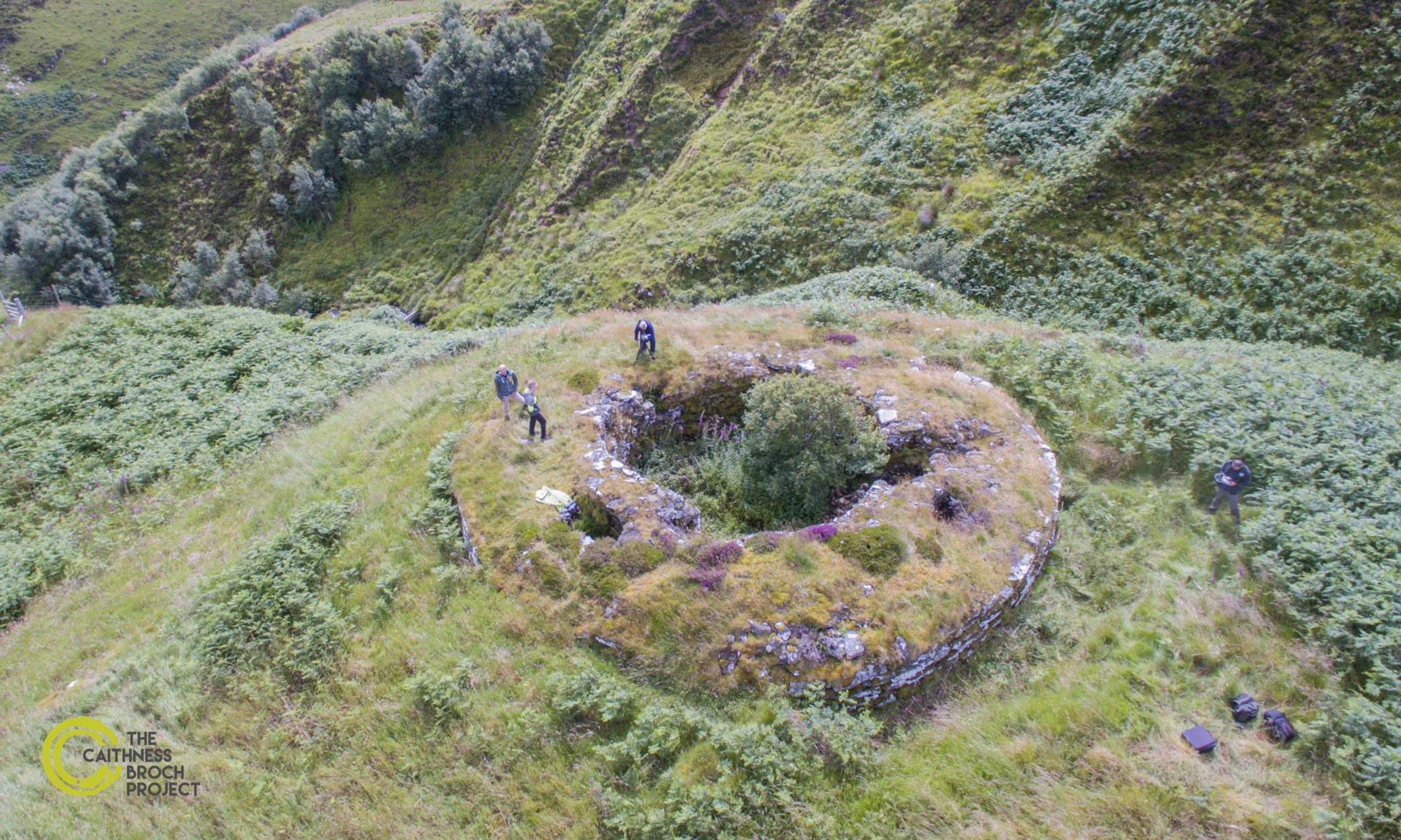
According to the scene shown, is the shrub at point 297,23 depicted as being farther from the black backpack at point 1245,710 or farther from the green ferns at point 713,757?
the black backpack at point 1245,710

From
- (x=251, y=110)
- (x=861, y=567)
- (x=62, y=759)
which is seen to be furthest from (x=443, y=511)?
(x=251, y=110)

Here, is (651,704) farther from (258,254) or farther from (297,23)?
(297,23)

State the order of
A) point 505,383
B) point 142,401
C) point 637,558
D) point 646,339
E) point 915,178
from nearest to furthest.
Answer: point 637,558
point 505,383
point 646,339
point 142,401
point 915,178

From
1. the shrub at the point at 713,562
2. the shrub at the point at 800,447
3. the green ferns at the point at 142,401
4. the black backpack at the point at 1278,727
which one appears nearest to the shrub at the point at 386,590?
the shrub at the point at 713,562

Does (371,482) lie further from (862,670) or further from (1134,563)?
(1134,563)

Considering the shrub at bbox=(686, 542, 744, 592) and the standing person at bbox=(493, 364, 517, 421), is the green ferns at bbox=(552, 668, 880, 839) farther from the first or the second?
the standing person at bbox=(493, 364, 517, 421)

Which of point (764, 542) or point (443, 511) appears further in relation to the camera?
point (443, 511)
